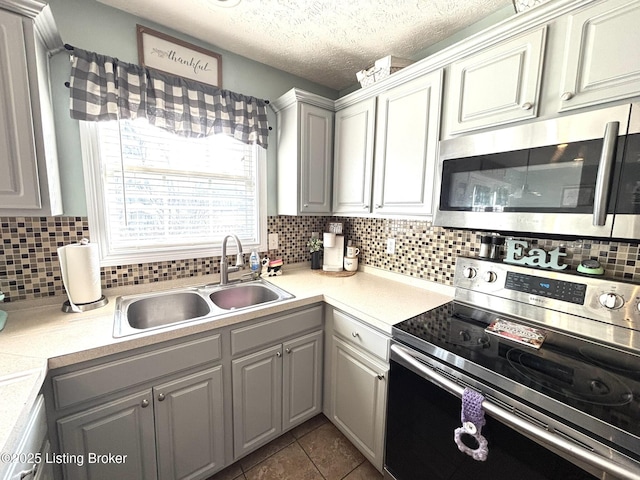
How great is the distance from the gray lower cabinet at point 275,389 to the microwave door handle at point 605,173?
4.49 feet

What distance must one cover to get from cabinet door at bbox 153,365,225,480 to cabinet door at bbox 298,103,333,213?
1218mm

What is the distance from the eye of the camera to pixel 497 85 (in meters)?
1.15

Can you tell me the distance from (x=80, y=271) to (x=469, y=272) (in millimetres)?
1944

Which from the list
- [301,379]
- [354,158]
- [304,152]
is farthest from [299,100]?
[301,379]

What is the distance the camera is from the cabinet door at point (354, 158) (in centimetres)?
174

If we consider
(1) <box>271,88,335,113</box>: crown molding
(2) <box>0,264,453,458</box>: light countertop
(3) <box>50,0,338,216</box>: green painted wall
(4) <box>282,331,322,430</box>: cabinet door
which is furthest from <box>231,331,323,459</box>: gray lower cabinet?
(1) <box>271,88,335,113</box>: crown molding

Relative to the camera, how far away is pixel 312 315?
160cm

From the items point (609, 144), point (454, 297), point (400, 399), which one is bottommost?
point (400, 399)

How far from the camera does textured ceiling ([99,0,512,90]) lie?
135 cm

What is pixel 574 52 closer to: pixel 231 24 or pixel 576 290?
pixel 576 290

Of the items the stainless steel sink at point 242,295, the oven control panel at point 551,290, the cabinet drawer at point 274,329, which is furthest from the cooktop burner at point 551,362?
the stainless steel sink at point 242,295

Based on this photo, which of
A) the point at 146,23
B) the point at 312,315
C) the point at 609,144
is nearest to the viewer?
the point at 609,144

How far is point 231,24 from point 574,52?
5.27 feet

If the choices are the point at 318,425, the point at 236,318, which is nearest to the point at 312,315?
the point at 236,318
